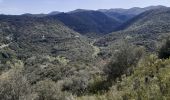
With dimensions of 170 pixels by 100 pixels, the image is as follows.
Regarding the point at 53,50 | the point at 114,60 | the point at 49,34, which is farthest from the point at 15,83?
the point at 49,34

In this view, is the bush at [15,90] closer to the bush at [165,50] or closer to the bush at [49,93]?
the bush at [49,93]

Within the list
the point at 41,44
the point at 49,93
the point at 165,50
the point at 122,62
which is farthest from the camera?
the point at 41,44

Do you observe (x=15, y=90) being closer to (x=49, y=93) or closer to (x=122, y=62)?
(x=49, y=93)

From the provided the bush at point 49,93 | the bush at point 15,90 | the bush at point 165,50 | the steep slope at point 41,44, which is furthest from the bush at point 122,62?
the steep slope at point 41,44

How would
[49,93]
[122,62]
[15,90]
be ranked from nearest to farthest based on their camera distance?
[15,90] < [49,93] < [122,62]

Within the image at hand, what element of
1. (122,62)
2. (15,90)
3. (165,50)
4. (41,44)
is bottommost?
(41,44)

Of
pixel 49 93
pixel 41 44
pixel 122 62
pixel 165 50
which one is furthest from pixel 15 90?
pixel 41 44

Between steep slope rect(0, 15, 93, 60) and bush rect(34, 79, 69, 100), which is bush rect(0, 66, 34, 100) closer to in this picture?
bush rect(34, 79, 69, 100)

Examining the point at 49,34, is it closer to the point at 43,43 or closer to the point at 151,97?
the point at 43,43

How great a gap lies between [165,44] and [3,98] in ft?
84.8

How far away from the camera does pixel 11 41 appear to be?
171 meters

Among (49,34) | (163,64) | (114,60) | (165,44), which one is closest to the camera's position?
(163,64)

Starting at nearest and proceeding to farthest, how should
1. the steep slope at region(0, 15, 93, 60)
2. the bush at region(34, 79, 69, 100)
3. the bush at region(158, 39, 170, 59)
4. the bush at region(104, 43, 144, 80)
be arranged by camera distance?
1. the bush at region(34, 79, 69, 100)
2. the bush at region(104, 43, 144, 80)
3. the bush at region(158, 39, 170, 59)
4. the steep slope at region(0, 15, 93, 60)

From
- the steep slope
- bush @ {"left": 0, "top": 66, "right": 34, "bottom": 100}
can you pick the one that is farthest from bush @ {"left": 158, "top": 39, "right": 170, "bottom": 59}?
the steep slope
